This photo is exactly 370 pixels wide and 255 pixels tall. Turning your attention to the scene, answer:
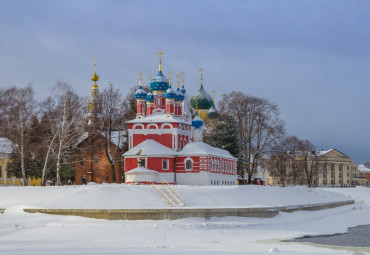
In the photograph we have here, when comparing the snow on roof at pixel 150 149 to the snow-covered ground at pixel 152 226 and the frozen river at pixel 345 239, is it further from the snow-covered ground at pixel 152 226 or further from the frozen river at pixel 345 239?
the frozen river at pixel 345 239

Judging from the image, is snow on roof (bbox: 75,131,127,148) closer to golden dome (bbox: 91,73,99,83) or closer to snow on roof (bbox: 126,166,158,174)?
snow on roof (bbox: 126,166,158,174)

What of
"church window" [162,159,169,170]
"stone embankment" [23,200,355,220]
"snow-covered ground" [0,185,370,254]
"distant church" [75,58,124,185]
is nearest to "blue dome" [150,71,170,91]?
"distant church" [75,58,124,185]

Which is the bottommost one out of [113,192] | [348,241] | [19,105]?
[348,241]

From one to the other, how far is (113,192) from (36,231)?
10.1 metres

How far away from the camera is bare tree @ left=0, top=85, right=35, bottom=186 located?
55500 mm

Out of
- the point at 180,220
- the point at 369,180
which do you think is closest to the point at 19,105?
the point at 180,220

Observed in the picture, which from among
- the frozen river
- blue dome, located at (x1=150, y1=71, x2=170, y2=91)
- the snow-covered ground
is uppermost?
blue dome, located at (x1=150, y1=71, x2=170, y2=91)

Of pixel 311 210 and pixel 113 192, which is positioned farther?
pixel 311 210

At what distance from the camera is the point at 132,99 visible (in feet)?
254

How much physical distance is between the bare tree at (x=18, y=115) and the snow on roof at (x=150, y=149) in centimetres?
946

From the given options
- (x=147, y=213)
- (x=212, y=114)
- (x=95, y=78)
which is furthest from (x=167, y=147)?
(x=95, y=78)

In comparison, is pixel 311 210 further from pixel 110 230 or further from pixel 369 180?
pixel 369 180

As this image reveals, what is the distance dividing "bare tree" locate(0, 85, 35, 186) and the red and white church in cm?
930

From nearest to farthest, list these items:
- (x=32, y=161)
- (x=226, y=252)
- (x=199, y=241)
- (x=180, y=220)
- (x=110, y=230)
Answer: (x=226, y=252) < (x=199, y=241) < (x=110, y=230) < (x=180, y=220) < (x=32, y=161)
